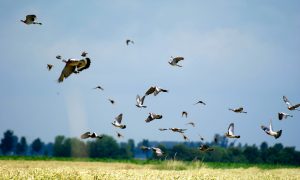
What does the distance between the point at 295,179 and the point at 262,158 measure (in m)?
65.7

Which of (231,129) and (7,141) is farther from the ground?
(7,141)

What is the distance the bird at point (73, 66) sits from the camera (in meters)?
8.28

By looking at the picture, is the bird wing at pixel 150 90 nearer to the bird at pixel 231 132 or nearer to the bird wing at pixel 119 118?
the bird wing at pixel 119 118

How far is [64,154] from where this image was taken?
365 ft

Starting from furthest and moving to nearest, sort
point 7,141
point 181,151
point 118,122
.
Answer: point 7,141
point 181,151
point 118,122

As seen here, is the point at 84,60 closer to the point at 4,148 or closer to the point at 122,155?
the point at 122,155

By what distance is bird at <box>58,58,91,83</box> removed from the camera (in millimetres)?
8281

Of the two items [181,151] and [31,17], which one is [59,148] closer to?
[181,151]

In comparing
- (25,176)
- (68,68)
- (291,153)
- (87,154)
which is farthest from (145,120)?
(87,154)

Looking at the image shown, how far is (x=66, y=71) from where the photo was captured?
28.0 feet

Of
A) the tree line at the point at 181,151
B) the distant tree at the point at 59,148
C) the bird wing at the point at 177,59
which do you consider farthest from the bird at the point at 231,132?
the distant tree at the point at 59,148

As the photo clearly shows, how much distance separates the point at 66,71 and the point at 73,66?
0.19 metres

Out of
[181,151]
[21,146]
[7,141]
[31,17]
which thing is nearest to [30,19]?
[31,17]

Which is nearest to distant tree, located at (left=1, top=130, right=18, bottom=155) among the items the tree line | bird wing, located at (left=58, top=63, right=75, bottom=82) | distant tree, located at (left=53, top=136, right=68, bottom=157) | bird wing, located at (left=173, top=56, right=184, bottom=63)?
the tree line
